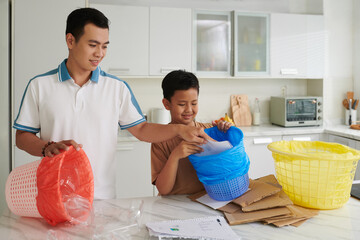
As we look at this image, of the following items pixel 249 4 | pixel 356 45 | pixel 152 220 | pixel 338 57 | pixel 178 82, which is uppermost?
pixel 249 4

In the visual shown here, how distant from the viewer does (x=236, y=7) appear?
12.6 ft

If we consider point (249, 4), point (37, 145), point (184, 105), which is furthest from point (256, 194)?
point (249, 4)

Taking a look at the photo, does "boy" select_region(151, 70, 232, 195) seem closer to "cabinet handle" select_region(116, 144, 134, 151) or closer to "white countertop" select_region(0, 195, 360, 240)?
"white countertop" select_region(0, 195, 360, 240)

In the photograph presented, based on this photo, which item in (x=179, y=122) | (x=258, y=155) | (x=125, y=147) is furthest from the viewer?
(x=258, y=155)

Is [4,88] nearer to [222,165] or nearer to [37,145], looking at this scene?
[37,145]

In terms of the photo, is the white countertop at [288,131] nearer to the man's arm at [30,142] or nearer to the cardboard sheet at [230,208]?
the man's arm at [30,142]

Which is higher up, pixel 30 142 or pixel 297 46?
pixel 297 46

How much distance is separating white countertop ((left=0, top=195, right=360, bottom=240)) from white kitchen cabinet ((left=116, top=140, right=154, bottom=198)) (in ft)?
5.80

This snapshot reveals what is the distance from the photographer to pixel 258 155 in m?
3.39

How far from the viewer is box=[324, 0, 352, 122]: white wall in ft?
12.4

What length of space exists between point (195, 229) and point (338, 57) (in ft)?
10.7

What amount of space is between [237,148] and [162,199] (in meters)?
0.40

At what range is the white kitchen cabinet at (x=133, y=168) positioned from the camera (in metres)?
3.19

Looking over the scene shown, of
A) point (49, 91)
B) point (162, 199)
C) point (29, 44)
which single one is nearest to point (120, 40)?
point (29, 44)
